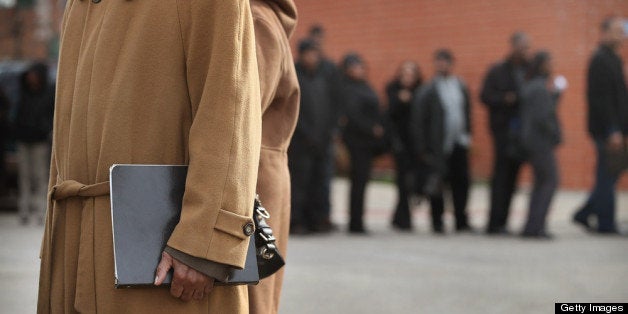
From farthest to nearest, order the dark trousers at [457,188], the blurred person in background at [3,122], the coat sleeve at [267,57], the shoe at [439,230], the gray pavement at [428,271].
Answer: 1. the blurred person in background at [3,122]
2. the shoe at [439,230]
3. the dark trousers at [457,188]
4. the gray pavement at [428,271]
5. the coat sleeve at [267,57]

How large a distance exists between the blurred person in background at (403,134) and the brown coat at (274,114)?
26.9 feet

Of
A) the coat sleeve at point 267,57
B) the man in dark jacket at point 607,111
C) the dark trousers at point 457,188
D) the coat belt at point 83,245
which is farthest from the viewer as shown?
the dark trousers at point 457,188

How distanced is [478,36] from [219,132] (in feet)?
54.6

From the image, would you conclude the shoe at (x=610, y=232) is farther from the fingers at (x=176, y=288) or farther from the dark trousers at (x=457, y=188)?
the fingers at (x=176, y=288)

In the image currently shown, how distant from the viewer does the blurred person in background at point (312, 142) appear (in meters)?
10.9

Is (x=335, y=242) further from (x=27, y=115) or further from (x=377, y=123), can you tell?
(x=27, y=115)

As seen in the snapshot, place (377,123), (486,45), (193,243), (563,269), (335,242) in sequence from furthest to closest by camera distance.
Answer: (486,45) < (377,123) < (335,242) < (563,269) < (193,243)

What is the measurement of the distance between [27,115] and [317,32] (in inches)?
146

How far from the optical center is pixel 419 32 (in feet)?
65.8

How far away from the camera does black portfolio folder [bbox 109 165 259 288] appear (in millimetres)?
2715

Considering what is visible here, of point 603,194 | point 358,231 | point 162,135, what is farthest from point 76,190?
point 603,194

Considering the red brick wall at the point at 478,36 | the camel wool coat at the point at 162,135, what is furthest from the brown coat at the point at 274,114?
the red brick wall at the point at 478,36

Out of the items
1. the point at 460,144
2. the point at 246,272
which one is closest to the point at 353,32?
the point at 460,144

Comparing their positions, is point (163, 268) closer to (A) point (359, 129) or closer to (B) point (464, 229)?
(A) point (359, 129)
